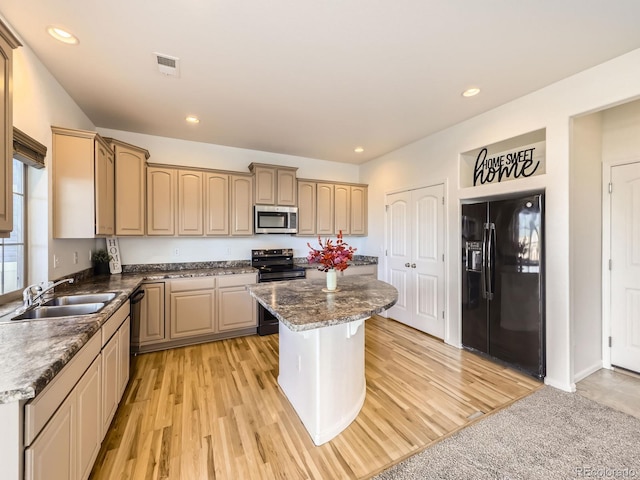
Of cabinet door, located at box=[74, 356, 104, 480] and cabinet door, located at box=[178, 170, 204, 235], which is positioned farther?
cabinet door, located at box=[178, 170, 204, 235]

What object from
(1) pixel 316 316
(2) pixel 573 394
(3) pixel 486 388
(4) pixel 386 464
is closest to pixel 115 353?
(1) pixel 316 316

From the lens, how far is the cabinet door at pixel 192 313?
3.24m

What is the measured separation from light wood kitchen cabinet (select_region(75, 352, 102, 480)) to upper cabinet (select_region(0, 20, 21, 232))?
85 centimetres

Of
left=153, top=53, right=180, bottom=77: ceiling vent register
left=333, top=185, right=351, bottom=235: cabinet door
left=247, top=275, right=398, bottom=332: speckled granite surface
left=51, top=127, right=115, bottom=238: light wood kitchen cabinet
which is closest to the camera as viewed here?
left=247, top=275, right=398, bottom=332: speckled granite surface

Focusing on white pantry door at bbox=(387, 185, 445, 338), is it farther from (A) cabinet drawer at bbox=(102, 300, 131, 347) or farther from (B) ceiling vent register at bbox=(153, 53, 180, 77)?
(A) cabinet drawer at bbox=(102, 300, 131, 347)

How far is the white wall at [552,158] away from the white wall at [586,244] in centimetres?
9

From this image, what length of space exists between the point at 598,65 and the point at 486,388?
2819 mm

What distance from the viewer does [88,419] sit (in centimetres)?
143

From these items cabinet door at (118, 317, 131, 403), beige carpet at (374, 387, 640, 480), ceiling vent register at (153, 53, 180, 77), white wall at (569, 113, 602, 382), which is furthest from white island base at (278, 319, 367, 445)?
ceiling vent register at (153, 53, 180, 77)

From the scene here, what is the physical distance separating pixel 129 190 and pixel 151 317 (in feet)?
4.83

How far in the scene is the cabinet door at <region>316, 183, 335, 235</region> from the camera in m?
4.51

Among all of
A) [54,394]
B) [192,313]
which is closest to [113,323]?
[54,394]

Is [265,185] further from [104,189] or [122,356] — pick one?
[122,356]

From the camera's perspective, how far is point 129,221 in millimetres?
3055
